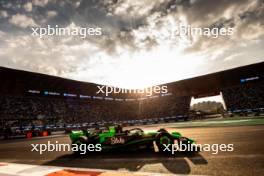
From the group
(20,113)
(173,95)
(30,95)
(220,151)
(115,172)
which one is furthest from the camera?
(173,95)

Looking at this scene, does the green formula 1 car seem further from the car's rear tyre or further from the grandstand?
the grandstand

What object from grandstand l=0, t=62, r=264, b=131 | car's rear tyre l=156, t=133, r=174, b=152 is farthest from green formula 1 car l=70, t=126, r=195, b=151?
grandstand l=0, t=62, r=264, b=131

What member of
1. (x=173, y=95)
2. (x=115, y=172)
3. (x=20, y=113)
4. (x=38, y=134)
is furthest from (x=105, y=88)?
(x=115, y=172)

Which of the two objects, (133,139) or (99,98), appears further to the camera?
(99,98)

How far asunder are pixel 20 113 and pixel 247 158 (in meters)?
36.9

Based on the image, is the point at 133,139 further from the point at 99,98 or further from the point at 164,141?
the point at 99,98

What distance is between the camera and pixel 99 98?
5412 cm

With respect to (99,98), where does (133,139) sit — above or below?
below

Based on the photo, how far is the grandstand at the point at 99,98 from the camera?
37.0 metres

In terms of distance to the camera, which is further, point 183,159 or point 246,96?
point 246,96

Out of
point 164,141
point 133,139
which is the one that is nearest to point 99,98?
point 133,139

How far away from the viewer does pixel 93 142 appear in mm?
8492

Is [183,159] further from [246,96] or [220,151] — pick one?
[246,96]

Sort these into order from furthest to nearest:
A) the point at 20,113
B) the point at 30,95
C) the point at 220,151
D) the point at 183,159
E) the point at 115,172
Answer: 1. the point at 30,95
2. the point at 20,113
3. the point at 220,151
4. the point at 183,159
5. the point at 115,172
